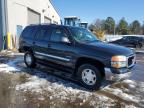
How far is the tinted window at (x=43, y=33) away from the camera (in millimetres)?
8334

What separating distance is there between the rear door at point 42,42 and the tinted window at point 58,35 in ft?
1.04

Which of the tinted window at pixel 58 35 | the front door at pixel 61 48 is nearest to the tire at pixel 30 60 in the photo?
the front door at pixel 61 48

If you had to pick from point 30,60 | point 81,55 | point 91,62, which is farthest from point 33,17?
point 91,62

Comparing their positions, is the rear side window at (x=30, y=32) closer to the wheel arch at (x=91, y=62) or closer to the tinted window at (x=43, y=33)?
the tinted window at (x=43, y=33)

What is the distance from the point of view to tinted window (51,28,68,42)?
7.55 m

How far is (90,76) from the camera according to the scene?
6688mm

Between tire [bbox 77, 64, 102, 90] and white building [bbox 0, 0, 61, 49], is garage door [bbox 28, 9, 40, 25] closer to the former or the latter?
white building [bbox 0, 0, 61, 49]

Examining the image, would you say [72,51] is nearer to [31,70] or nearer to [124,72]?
[124,72]

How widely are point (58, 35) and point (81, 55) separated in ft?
4.93

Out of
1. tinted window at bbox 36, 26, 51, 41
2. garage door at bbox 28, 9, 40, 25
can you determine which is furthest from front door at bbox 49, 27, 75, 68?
garage door at bbox 28, 9, 40, 25

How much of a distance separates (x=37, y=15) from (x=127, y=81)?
65.6 feet

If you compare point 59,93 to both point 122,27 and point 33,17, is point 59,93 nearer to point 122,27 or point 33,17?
point 33,17

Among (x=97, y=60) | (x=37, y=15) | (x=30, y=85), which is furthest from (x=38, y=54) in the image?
(x=37, y=15)

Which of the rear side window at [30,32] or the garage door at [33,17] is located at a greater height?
the garage door at [33,17]
